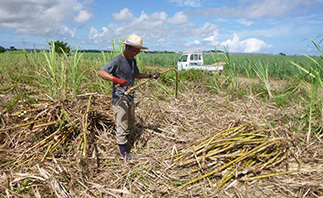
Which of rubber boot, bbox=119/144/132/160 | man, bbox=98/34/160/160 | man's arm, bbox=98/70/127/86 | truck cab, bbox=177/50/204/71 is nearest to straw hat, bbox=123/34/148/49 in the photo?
man, bbox=98/34/160/160

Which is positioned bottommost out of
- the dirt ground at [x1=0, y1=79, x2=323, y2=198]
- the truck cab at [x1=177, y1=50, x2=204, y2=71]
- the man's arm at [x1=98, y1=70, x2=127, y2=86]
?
the dirt ground at [x1=0, y1=79, x2=323, y2=198]

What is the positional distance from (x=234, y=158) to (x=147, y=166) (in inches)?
37.3

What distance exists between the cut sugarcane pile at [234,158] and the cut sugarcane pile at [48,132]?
1.19m

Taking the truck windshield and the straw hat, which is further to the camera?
the truck windshield

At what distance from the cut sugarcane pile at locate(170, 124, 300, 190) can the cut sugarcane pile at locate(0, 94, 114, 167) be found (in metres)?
1.19

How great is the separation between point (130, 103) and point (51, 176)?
1092mm

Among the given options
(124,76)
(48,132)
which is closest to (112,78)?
(124,76)

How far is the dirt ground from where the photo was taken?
6.27 feet

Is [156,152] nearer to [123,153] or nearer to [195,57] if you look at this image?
[123,153]

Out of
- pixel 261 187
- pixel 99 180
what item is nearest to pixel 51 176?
pixel 99 180

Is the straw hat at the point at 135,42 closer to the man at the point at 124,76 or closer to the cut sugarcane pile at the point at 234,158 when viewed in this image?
the man at the point at 124,76

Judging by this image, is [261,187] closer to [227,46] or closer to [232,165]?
[232,165]

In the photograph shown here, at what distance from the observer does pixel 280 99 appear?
395 centimetres

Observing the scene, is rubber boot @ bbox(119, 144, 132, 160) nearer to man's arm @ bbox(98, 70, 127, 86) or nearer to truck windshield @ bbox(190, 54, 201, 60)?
man's arm @ bbox(98, 70, 127, 86)
